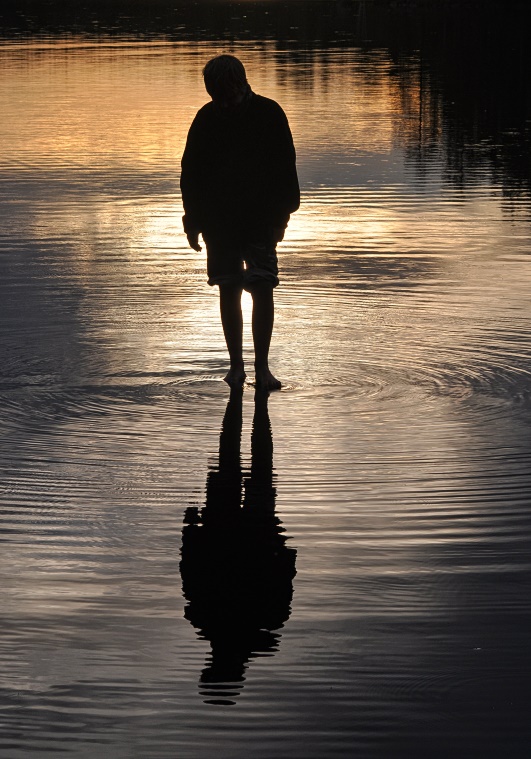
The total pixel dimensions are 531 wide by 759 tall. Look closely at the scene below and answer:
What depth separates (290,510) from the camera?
5.12 metres

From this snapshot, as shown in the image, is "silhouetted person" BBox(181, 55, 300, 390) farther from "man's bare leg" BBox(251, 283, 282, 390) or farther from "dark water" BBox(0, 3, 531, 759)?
"dark water" BBox(0, 3, 531, 759)

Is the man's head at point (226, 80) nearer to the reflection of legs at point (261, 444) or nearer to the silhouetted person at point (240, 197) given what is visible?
the silhouetted person at point (240, 197)

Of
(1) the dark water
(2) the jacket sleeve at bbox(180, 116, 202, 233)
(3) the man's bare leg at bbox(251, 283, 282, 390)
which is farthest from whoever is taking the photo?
(2) the jacket sleeve at bbox(180, 116, 202, 233)

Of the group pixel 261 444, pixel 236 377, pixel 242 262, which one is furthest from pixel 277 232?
pixel 261 444

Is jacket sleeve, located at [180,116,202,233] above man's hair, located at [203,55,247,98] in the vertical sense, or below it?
below

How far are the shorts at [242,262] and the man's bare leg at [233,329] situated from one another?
0.18ft

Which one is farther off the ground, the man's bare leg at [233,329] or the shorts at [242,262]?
the shorts at [242,262]

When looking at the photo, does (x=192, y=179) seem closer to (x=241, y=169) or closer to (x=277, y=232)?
(x=241, y=169)

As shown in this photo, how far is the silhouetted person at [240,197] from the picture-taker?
6969 millimetres

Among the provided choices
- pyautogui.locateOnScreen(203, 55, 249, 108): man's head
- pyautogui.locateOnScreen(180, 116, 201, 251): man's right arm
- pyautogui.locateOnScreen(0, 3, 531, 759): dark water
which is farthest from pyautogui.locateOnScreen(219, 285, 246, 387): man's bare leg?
pyautogui.locateOnScreen(203, 55, 249, 108): man's head

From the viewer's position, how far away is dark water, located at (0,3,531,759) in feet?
11.9

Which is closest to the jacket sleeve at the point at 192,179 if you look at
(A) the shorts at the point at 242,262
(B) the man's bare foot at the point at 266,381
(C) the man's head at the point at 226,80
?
(A) the shorts at the point at 242,262

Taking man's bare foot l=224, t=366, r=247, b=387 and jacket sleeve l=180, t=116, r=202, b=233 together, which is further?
jacket sleeve l=180, t=116, r=202, b=233

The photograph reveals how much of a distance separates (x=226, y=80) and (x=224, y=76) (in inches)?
0.8
